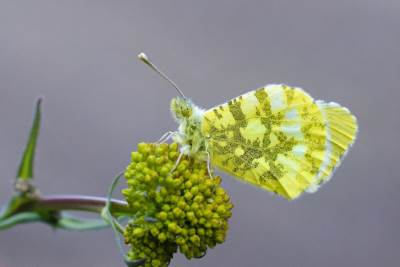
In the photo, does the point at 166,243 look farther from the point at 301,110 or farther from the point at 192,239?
the point at 301,110

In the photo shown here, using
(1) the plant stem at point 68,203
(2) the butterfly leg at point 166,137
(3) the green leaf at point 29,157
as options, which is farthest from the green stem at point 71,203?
(2) the butterfly leg at point 166,137

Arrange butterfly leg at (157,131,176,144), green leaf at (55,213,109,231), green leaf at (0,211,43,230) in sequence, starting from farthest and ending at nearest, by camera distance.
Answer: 1. butterfly leg at (157,131,176,144)
2. green leaf at (55,213,109,231)
3. green leaf at (0,211,43,230)

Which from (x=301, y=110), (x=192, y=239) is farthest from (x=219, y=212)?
(x=301, y=110)

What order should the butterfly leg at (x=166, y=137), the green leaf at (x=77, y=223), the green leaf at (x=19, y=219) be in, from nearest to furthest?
the green leaf at (x=19, y=219) → the green leaf at (x=77, y=223) → the butterfly leg at (x=166, y=137)

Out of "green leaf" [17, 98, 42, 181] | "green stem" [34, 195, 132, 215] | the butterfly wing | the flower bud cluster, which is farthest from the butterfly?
"green leaf" [17, 98, 42, 181]

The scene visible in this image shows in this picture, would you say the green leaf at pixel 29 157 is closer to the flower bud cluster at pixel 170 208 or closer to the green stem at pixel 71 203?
the green stem at pixel 71 203

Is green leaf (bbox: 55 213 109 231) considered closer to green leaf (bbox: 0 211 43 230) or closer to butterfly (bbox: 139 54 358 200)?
green leaf (bbox: 0 211 43 230)

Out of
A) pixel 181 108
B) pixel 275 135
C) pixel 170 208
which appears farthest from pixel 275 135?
pixel 170 208
